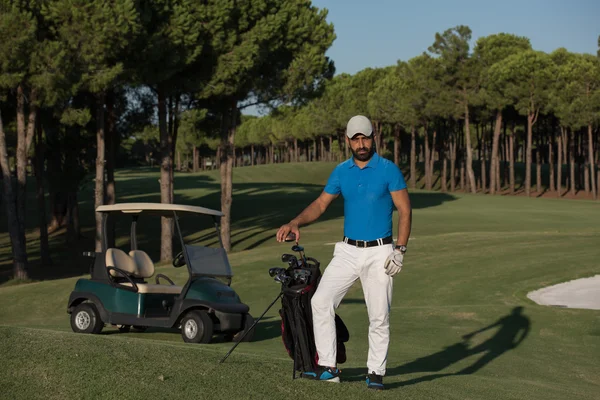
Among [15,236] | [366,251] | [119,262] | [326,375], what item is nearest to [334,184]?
[366,251]

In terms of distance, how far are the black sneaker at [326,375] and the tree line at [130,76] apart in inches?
903

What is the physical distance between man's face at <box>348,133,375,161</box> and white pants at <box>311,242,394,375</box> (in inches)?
30.3

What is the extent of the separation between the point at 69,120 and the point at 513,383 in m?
28.0

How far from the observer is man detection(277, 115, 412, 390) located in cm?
722

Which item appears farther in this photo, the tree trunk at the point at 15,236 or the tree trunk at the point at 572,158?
the tree trunk at the point at 572,158

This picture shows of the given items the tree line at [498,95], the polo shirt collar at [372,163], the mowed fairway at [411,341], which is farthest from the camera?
the tree line at [498,95]

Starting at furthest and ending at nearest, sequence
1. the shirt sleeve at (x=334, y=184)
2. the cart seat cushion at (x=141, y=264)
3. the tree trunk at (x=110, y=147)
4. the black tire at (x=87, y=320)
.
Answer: the tree trunk at (x=110, y=147) < the cart seat cushion at (x=141, y=264) < the black tire at (x=87, y=320) < the shirt sleeve at (x=334, y=184)

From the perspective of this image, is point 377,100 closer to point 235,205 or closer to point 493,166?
point 493,166

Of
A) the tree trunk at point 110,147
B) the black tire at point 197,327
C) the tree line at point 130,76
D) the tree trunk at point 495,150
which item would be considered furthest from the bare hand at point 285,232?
the tree trunk at point 495,150

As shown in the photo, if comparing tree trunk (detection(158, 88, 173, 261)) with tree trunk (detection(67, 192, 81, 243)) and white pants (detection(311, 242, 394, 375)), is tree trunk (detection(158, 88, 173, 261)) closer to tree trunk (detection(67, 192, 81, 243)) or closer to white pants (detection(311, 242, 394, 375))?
tree trunk (detection(67, 192, 81, 243))

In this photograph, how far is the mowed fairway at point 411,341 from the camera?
22.0ft

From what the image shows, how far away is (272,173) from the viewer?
102m

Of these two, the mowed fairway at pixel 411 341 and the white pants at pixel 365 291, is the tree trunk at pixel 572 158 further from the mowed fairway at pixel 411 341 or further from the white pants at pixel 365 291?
the white pants at pixel 365 291

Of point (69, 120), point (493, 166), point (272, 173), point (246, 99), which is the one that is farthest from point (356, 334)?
point (272, 173)
